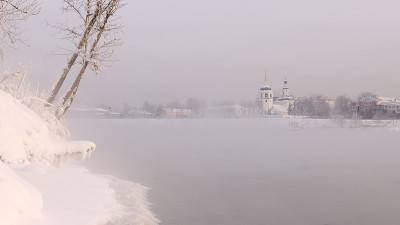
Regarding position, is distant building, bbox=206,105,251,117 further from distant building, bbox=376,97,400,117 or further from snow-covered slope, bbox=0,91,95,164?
snow-covered slope, bbox=0,91,95,164

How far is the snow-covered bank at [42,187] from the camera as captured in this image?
626 cm

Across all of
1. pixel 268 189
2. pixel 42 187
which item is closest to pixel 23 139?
pixel 42 187

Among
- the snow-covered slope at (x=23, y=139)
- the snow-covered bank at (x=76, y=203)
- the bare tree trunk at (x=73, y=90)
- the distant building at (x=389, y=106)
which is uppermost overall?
the distant building at (x=389, y=106)

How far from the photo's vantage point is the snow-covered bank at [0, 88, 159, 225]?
20.5 feet

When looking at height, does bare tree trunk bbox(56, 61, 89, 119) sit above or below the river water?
above

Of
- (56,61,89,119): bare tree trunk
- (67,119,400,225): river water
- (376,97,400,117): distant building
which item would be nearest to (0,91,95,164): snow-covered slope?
(67,119,400,225): river water

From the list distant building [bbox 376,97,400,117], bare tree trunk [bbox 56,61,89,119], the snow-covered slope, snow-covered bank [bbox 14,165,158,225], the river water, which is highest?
distant building [bbox 376,97,400,117]

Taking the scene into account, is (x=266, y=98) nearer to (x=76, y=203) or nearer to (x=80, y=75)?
(x=80, y=75)

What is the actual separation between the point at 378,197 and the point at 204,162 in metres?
13.4

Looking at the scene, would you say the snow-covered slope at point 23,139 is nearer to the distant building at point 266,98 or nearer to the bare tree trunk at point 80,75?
the bare tree trunk at point 80,75

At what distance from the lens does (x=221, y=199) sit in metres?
14.9

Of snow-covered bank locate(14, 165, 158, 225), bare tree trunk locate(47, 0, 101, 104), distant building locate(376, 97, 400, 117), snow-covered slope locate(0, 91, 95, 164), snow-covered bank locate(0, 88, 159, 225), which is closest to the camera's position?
snow-covered bank locate(0, 88, 159, 225)

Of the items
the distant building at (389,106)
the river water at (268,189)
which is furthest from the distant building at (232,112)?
the river water at (268,189)

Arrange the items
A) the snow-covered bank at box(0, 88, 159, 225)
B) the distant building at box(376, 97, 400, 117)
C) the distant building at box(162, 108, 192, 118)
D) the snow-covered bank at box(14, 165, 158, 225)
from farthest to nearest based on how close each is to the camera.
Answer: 1. the distant building at box(162, 108, 192, 118)
2. the distant building at box(376, 97, 400, 117)
3. the snow-covered bank at box(14, 165, 158, 225)
4. the snow-covered bank at box(0, 88, 159, 225)
